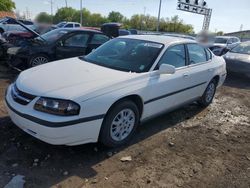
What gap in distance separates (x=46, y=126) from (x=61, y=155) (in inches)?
25.8

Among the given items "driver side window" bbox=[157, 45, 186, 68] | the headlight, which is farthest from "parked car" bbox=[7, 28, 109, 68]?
the headlight

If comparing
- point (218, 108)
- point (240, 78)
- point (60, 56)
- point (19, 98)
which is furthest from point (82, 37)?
point (240, 78)

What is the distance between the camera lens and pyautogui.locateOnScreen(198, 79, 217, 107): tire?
5.75 m

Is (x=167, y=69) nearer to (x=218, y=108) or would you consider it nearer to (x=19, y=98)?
(x=19, y=98)

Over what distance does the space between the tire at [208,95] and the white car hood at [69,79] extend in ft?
8.27

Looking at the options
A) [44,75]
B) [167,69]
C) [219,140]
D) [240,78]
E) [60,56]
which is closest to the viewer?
[44,75]

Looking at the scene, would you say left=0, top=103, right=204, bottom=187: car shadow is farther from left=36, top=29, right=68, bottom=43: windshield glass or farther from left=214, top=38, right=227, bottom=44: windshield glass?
left=214, top=38, right=227, bottom=44: windshield glass

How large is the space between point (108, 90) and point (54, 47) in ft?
15.7

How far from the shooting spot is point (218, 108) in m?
6.06

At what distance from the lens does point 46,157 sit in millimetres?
3385

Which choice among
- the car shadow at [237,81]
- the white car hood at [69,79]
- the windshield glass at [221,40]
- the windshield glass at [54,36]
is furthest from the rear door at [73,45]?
the windshield glass at [221,40]

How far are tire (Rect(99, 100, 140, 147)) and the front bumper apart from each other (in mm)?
161

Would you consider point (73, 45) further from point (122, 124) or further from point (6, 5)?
point (6, 5)

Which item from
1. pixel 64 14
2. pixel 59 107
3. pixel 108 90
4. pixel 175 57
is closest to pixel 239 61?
pixel 175 57
